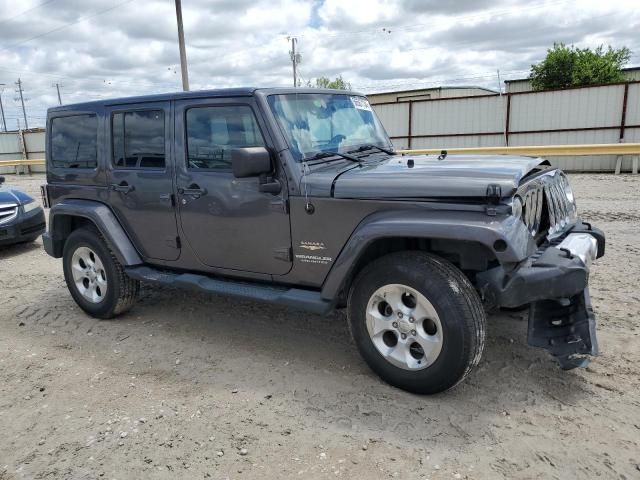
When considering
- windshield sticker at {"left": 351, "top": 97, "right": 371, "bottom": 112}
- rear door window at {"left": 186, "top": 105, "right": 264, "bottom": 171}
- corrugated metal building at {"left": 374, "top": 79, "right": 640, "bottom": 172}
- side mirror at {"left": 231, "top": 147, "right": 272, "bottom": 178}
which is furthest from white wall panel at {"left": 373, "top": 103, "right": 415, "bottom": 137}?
side mirror at {"left": 231, "top": 147, "right": 272, "bottom": 178}

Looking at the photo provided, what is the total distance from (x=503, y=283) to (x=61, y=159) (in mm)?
4230

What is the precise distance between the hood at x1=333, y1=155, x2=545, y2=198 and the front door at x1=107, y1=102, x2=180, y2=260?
1.61 metres

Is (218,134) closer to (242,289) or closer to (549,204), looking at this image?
(242,289)

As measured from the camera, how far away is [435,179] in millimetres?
3133

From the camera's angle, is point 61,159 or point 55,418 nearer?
point 55,418

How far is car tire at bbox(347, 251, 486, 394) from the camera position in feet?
9.85

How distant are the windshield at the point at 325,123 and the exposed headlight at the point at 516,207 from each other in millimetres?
1446

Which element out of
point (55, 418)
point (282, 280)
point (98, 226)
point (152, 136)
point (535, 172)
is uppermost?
point (152, 136)

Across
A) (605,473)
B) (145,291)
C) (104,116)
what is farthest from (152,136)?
(605,473)

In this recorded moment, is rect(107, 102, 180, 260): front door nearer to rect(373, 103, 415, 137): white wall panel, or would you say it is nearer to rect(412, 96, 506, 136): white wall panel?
rect(412, 96, 506, 136): white wall panel

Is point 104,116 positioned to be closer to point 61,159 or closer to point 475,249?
point 61,159

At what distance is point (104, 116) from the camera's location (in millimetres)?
4617

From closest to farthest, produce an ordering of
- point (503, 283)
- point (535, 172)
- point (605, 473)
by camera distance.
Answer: point (605, 473) < point (503, 283) < point (535, 172)

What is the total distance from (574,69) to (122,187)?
3480cm
